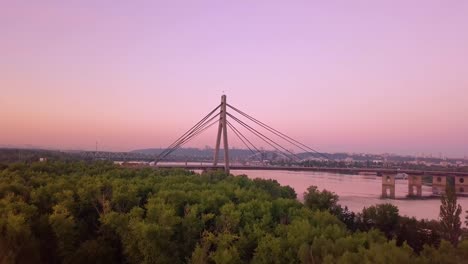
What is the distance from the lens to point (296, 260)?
7.30 m

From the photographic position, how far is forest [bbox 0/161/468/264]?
22.5 ft

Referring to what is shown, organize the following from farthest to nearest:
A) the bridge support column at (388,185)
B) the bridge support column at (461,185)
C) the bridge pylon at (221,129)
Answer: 1. the bridge support column at (461,185)
2. the bridge support column at (388,185)
3. the bridge pylon at (221,129)

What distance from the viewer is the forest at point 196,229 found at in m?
6.85

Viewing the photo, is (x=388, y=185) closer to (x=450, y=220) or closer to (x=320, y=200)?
(x=320, y=200)

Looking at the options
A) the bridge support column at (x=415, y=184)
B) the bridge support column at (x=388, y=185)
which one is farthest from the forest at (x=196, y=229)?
the bridge support column at (x=415, y=184)

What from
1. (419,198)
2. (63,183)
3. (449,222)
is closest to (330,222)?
(449,222)

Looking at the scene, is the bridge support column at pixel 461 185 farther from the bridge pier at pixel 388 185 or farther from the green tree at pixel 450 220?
the green tree at pixel 450 220

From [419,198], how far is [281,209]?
19.2 m

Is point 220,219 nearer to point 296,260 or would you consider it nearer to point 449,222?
point 296,260

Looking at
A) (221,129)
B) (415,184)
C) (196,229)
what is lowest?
(196,229)

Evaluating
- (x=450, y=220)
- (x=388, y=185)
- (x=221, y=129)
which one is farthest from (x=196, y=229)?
(x=388, y=185)

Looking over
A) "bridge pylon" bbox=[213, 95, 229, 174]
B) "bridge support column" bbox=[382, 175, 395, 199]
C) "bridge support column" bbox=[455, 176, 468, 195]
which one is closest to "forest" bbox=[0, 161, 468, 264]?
"bridge pylon" bbox=[213, 95, 229, 174]

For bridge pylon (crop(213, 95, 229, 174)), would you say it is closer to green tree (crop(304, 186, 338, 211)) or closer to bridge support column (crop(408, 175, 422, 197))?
green tree (crop(304, 186, 338, 211))

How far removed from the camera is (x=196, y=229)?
9773 mm
